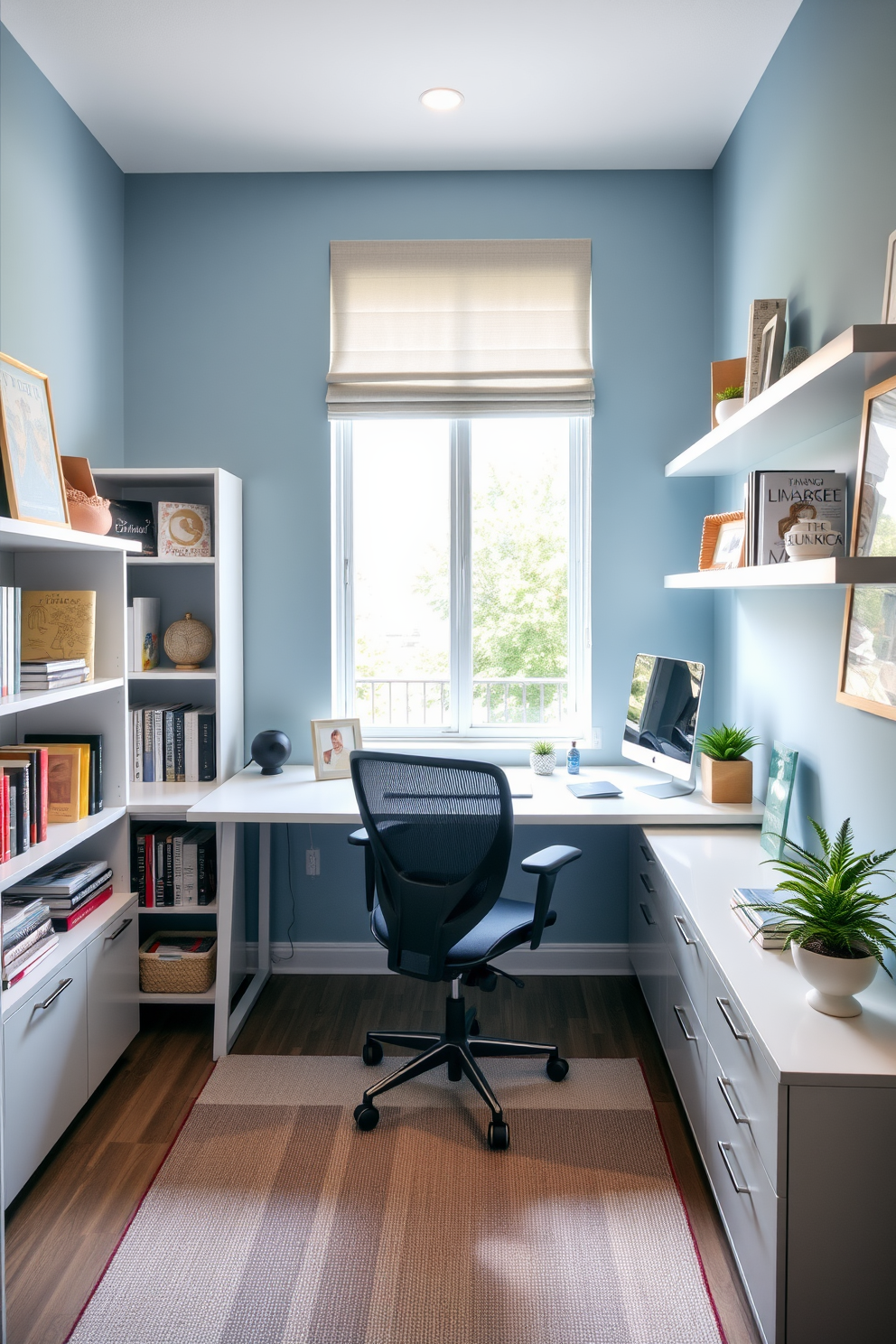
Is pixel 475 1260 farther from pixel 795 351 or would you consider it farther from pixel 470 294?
pixel 470 294

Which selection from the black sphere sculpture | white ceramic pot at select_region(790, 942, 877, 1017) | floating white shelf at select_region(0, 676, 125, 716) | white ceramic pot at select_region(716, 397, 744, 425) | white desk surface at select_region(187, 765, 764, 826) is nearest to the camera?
white ceramic pot at select_region(790, 942, 877, 1017)

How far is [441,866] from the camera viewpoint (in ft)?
7.18

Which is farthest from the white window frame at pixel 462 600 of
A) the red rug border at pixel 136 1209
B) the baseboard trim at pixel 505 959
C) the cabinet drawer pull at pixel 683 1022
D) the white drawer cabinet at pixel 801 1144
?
the white drawer cabinet at pixel 801 1144

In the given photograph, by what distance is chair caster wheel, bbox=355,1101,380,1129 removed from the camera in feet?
7.45

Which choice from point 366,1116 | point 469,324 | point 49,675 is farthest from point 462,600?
point 366,1116

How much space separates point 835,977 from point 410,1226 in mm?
1104

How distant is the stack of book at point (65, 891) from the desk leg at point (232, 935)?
36 centimetres

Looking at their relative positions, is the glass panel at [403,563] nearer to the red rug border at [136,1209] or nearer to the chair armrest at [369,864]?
the chair armrest at [369,864]

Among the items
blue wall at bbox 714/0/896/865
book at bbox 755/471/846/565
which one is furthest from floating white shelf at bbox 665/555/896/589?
blue wall at bbox 714/0/896/865

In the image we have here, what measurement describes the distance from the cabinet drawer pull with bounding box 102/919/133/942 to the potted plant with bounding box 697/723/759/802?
180 centimetres

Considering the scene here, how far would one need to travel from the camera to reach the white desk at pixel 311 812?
2564 mm

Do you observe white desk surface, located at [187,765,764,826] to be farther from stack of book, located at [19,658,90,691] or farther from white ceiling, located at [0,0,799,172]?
white ceiling, located at [0,0,799,172]

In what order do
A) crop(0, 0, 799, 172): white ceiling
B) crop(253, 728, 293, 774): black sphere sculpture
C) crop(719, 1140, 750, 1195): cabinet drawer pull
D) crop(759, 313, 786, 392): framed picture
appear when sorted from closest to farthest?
crop(719, 1140, 750, 1195): cabinet drawer pull → crop(759, 313, 786, 392): framed picture → crop(0, 0, 799, 172): white ceiling → crop(253, 728, 293, 774): black sphere sculpture

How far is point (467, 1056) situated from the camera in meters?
2.40
